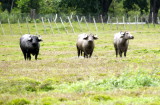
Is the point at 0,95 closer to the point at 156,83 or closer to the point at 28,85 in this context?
the point at 28,85

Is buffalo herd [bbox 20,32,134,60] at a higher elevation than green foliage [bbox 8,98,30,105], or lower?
lower

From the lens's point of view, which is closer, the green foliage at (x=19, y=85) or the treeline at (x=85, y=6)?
the green foliage at (x=19, y=85)

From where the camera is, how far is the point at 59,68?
2005 cm

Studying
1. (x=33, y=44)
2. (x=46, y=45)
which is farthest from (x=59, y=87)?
(x=46, y=45)

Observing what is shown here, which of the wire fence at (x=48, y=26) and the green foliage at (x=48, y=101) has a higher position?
the green foliage at (x=48, y=101)

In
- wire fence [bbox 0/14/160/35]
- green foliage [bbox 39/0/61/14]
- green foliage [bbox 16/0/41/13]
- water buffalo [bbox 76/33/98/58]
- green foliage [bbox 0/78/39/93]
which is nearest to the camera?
green foliage [bbox 0/78/39/93]

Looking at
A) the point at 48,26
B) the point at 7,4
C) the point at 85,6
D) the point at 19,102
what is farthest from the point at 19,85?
the point at 7,4

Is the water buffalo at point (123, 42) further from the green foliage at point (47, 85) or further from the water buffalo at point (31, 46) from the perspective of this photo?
the green foliage at point (47, 85)

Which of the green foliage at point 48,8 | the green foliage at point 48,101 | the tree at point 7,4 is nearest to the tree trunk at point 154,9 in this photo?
the green foliage at point 48,8

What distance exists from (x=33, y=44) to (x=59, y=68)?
678 centimetres

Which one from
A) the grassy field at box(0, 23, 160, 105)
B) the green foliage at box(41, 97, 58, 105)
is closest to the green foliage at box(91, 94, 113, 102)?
the grassy field at box(0, 23, 160, 105)

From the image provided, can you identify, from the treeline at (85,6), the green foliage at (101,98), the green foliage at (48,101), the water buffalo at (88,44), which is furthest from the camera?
the treeline at (85,6)

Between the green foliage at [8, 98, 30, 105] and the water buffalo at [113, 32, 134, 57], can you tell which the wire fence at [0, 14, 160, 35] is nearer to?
the water buffalo at [113, 32, 134, 57]

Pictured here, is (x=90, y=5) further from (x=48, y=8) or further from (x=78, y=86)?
(x=78, y=86)
